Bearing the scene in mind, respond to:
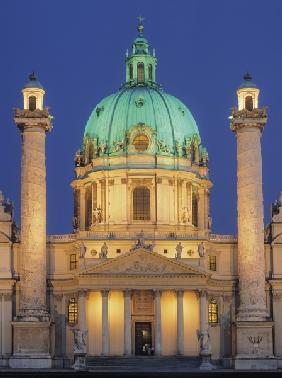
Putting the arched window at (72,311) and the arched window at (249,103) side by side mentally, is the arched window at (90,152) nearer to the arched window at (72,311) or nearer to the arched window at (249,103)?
the arched window at (72,311)

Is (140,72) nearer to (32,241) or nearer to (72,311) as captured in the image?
(32,241)

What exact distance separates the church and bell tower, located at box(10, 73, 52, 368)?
0.28 ft

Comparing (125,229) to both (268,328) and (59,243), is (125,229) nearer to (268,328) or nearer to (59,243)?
(59,243)

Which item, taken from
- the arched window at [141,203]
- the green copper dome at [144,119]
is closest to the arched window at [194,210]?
the green copper dome at [144,119]

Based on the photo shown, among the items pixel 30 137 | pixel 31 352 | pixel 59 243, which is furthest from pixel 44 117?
pixel 31 352

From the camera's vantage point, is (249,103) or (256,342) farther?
(249,103)

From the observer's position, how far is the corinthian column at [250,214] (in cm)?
10456

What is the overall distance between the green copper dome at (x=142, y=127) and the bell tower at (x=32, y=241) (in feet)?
40.7

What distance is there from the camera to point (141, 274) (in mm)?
105750

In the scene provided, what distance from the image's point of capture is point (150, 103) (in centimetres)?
11888

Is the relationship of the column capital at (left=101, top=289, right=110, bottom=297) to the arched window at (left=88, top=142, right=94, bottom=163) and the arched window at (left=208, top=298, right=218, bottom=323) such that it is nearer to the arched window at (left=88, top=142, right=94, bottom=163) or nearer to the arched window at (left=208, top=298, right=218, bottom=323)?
the arched window at (left=208, top=298, right=218, bottom=323)

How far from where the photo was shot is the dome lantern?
401 ft

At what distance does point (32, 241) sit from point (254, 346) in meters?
20.3

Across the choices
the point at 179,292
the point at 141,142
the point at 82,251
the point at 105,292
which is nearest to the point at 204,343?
the point at 179,292
